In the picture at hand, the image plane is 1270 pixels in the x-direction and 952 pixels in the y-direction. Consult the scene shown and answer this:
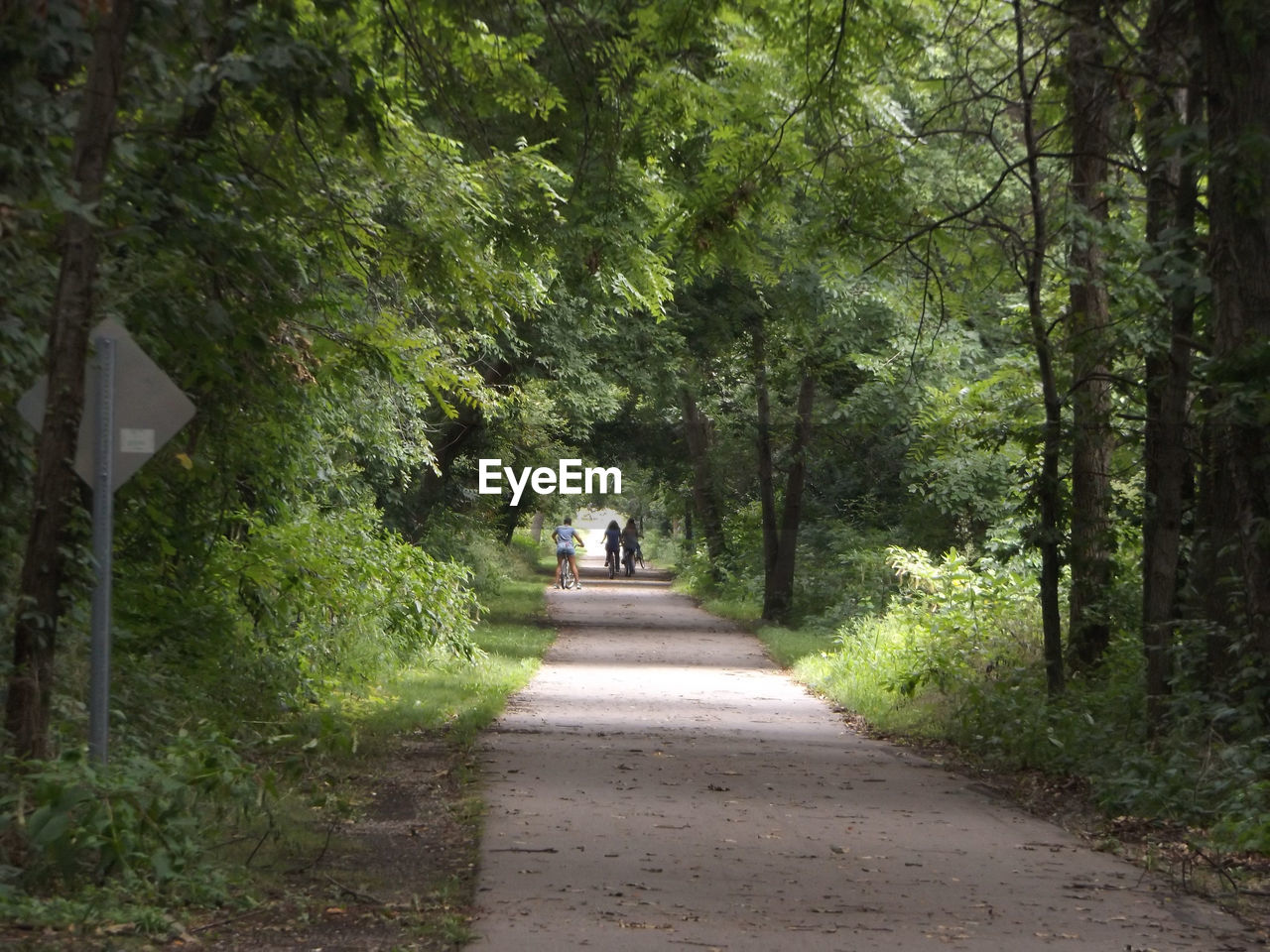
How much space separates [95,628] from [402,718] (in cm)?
712

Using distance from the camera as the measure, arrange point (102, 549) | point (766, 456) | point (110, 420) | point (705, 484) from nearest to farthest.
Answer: point (102, 549), point (110, 420), point (766, 456), point (705, 484)

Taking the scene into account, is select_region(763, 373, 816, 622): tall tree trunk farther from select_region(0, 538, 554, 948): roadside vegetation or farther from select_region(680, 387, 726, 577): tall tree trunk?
select_region(0, 538, 554, 948): roadside vegetation

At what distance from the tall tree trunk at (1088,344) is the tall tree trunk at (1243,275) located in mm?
1165

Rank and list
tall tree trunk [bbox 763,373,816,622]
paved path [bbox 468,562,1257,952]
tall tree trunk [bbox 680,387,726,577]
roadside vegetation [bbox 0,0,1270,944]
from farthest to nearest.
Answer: tall tree trunk [bbox 680,387,726,577] → tall tree trunk [bbox 763,373,816,622] → roadside vegetation [bbox 0,0,1270,944] → paved path [bbox 468,562,1257,952]

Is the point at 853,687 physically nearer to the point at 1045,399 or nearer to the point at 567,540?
the point at 1045,399

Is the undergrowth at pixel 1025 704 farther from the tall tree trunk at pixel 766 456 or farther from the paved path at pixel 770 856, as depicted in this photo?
the tall tree trunk at pixel 766 456

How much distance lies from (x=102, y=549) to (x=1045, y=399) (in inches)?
338

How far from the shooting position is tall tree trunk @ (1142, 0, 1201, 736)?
1123 centimetres

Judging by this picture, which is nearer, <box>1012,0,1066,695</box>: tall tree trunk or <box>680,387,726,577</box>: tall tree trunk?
<box>1012,0,1066,695</box>: tall tree trunk

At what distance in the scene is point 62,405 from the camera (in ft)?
24.5

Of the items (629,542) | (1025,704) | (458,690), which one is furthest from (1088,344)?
(629,542)

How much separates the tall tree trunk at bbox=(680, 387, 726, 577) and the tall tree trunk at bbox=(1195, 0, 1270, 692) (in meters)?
32.2

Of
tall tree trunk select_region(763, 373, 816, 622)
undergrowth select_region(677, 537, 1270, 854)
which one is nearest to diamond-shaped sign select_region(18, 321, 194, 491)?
undergrowth select_region(677, 537, 1270, 854)

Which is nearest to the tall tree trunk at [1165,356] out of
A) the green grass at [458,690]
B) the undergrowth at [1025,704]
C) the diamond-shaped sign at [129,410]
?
the undergrowth at [1025,704]
